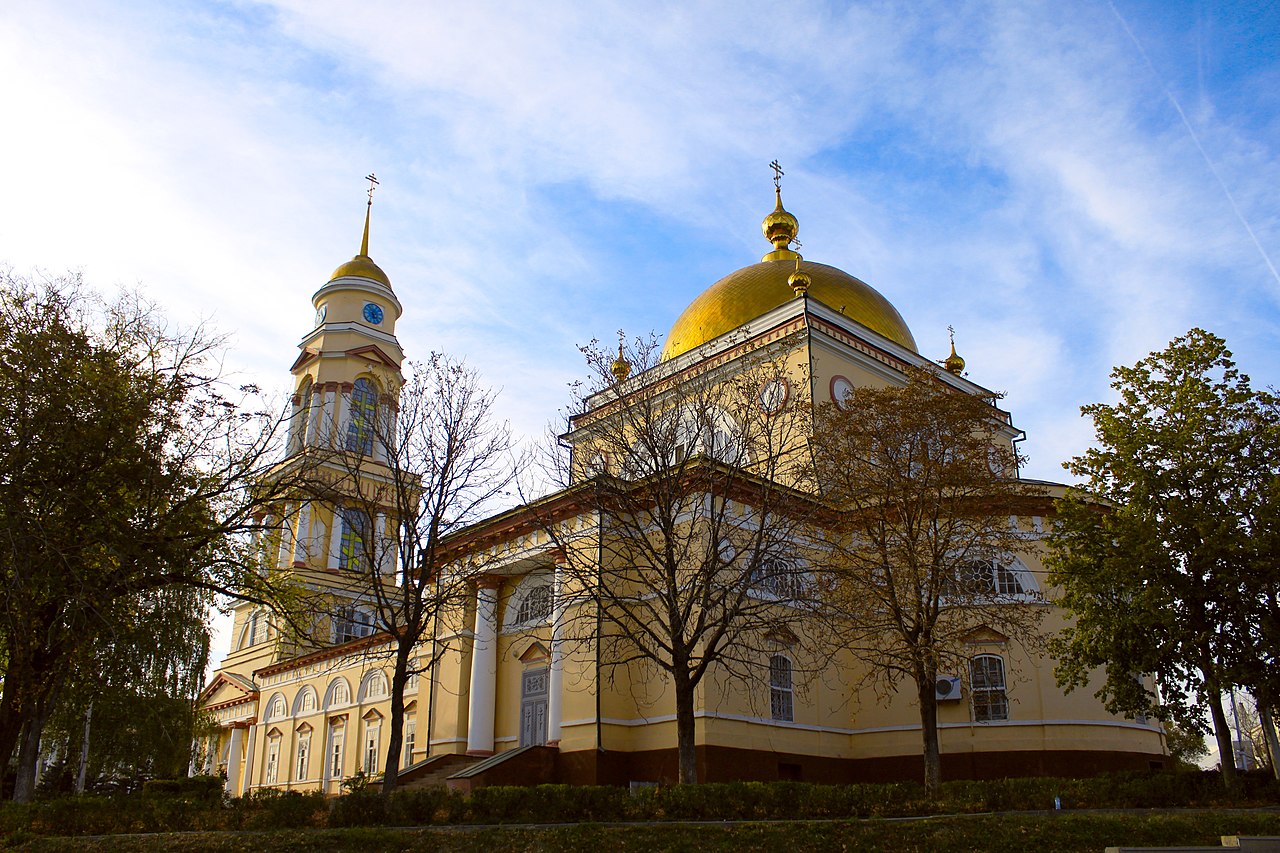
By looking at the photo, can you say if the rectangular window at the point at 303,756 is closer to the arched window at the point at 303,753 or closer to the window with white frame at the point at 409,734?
the arched window at the point at 303,753

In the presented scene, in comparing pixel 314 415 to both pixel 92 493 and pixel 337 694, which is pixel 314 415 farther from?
pixel 92 493

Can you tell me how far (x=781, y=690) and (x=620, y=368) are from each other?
918cm

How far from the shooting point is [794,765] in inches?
971

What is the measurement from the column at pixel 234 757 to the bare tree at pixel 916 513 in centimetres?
3282

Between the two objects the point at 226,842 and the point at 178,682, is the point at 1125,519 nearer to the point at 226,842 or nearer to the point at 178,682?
the point at 226,842

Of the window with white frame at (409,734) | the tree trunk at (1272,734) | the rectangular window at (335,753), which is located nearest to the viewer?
the tree trunk at (1272,734)

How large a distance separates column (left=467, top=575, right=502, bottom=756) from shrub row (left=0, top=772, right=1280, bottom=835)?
984cm

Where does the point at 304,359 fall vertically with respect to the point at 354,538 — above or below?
above

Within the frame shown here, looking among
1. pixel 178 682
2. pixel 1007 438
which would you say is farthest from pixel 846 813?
pixel 1007 438

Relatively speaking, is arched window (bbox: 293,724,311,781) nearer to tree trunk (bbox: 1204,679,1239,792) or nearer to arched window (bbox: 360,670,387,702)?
arched window (bbox: 360,670,387,702)

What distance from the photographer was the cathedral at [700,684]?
23422 mm

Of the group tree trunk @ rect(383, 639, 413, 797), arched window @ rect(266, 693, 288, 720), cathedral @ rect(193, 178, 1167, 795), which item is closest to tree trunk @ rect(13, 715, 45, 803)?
cathedral @ rect(193, 178, 1167, 795)

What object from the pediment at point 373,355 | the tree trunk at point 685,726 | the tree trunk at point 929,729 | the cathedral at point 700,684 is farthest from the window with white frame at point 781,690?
the pediment at point 373,355

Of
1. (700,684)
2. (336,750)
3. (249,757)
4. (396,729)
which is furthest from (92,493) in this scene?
(249,757)
